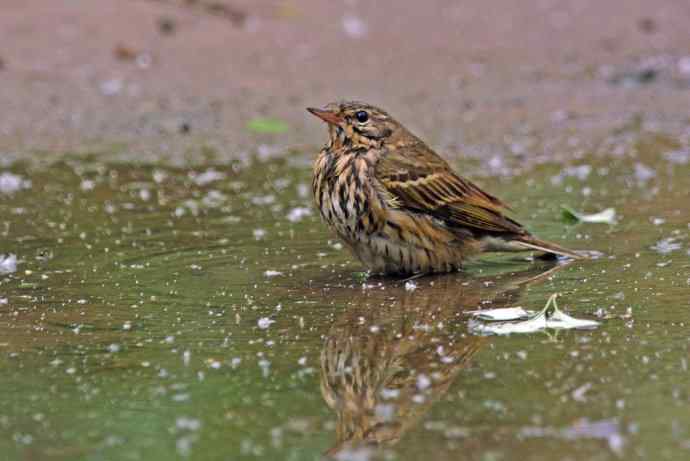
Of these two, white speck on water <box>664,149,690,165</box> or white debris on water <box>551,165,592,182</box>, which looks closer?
white debris on water <box>551,165,592,182</box>

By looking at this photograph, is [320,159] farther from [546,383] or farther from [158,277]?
[546,383]

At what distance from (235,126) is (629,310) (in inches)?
310

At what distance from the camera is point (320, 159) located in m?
8.22

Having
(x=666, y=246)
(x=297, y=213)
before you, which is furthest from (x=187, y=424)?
(x=297, y=213)

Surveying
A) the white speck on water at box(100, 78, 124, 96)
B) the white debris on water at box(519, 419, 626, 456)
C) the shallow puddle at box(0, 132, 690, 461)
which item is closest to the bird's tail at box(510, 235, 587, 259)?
the shallow puddle at box(0, 132, 690, 461)

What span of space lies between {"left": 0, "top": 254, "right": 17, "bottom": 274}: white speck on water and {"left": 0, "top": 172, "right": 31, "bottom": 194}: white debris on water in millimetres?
2671

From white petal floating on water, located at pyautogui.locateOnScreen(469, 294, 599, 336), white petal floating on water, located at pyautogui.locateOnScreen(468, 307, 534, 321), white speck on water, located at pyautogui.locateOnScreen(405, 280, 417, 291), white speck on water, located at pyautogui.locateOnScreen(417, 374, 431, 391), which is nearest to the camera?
white speck on water, located at pyautogui.locateOnScreen(417, 374, 431, 391)

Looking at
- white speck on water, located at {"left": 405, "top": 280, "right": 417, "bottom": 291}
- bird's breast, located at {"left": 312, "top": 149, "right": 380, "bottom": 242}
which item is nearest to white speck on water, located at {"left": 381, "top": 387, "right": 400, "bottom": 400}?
white speck on water, located at {"left": 405, "top": 280, "right": 417, "bottom": 291}

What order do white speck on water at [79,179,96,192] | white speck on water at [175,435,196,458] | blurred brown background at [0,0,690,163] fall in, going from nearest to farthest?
white speck on water at [175,435,196,458], white speck on water at [79,179,96,192], blurred brown background at [0,0,690,163]

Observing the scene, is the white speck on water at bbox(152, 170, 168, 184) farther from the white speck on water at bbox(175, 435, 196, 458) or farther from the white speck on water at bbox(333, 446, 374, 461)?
the white speck on water at bbox(333, 446, 374, 461)

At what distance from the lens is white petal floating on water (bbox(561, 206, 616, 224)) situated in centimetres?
961

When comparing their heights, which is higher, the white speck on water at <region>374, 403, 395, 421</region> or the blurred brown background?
the blurred brown background

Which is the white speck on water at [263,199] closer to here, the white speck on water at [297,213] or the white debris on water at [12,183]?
the white speck on water at [297,213]

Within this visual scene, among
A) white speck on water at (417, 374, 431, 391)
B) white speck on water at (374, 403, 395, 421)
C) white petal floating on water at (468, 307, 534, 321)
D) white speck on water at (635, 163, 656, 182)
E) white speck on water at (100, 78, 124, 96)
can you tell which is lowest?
white speck on water at (374, 403, 395, 421)
